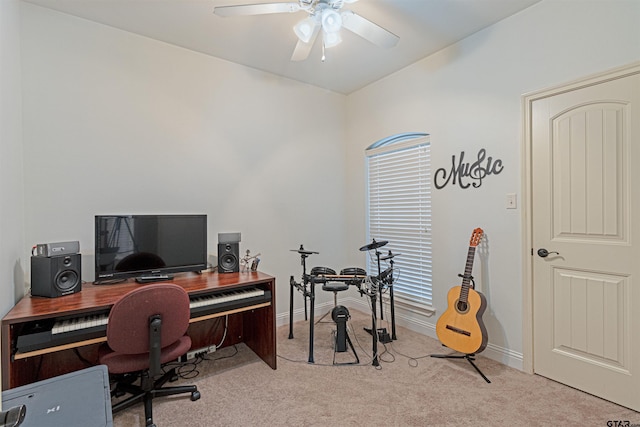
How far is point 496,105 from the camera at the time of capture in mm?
2477

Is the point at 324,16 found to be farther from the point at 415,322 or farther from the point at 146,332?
the point at 415,322

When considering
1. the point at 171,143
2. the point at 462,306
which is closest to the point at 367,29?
the point at 171,143

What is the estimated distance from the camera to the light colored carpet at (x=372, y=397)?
1844 mm

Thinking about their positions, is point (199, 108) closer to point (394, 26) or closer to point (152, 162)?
point (152, 162)

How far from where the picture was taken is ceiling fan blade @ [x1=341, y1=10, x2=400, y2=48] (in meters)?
1.89

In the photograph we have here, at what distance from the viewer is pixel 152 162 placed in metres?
2.63

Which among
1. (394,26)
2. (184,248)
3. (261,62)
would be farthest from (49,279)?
(394,26)

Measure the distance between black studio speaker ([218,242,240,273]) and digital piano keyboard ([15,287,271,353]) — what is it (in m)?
0.42

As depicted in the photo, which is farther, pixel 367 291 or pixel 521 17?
pixel 367 291

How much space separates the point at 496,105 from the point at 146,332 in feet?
9.56

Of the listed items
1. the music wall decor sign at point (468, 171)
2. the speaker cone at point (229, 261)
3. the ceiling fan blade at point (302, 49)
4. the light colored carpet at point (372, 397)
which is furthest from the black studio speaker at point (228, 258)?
the music wall decor sign at point (468, 171)

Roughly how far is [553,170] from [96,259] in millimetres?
3287

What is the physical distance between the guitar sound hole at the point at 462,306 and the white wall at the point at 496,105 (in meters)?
0.30

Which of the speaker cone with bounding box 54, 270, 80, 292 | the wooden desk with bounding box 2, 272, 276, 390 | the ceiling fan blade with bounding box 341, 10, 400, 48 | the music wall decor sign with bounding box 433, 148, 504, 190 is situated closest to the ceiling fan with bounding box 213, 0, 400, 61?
the ceiling fan blade with bounding box 341, 10, 400, 48
